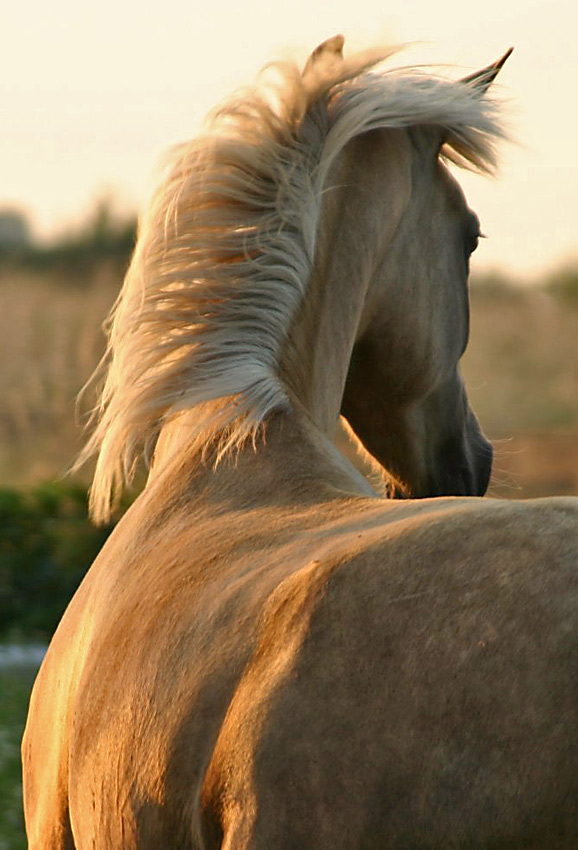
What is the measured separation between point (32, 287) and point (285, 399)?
64.0 ft

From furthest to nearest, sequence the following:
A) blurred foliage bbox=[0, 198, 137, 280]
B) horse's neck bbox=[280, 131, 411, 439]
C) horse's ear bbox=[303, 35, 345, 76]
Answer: blurred foliage bbox=[0, 198, 137, 280] < horse's ear bbox=[303, 35, 345, 76] < horse's neck bbox=[280, 131, 411, 439]

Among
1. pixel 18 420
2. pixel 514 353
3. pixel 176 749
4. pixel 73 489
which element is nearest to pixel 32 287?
pixel 18 420

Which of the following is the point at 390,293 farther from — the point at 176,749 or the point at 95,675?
the point at 176,749

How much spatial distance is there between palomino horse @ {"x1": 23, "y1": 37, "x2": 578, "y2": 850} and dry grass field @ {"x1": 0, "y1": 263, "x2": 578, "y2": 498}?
45 centimetres

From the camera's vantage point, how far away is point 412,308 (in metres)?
3.25

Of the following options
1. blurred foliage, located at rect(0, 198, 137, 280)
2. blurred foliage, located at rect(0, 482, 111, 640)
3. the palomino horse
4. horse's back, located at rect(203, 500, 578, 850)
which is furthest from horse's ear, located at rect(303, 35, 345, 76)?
blurred foliage, located at rect(0, 198, 137, 280)

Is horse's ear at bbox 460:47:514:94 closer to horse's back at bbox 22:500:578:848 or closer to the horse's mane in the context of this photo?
the horse's mane

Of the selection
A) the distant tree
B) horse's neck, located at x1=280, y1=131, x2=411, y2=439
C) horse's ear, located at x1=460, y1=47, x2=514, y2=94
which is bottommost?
the distant tree

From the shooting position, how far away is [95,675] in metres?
2.23

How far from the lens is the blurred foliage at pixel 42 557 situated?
30.2ft

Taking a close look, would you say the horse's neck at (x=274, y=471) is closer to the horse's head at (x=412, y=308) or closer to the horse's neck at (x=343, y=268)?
the horse's neck at (x=343, y=268)

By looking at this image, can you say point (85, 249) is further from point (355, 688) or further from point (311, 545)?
point (355, 688)

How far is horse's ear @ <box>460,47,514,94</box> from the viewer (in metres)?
3.24

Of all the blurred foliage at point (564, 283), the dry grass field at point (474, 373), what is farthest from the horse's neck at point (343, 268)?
the blurred foliage at point (564, 283)
